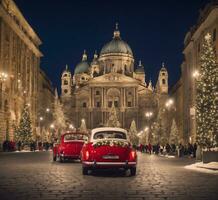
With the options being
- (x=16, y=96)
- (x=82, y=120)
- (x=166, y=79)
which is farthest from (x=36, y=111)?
(x=166, y=79)

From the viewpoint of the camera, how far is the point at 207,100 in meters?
34.3

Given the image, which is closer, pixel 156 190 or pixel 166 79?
pixel 156 190

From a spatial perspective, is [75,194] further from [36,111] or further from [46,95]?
[46,95]

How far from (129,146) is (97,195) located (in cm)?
640

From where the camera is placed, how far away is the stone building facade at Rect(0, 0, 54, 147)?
60.1 m

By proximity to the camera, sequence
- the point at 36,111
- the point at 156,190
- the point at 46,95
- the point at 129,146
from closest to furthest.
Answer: the point at 156,190, the point at 129,146, the point at 36,111, the point at 46,95

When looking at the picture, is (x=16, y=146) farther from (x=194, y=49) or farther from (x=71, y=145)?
(x=71, y=145)

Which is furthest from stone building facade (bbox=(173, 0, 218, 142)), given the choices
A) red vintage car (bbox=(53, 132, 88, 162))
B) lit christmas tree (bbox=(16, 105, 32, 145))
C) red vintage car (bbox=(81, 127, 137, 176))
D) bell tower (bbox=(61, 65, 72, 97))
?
bell tower (bbox=(61, 65, 72, 97))

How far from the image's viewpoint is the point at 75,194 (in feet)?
36.2

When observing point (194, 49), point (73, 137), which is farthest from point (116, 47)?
point (73, 137)

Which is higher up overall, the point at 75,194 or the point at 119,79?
the point at 119,79

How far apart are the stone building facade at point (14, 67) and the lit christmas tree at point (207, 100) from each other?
23980 millimetres

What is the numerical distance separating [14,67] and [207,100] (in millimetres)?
39132

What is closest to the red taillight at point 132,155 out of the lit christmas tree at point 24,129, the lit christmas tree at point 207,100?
the lit christmas tree at point 207,100
